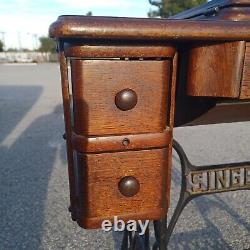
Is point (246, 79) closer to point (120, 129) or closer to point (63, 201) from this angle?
point (120, 129)

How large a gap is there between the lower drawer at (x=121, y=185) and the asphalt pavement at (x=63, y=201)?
43.9 inches

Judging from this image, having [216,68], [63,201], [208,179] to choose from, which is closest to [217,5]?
[216,68]

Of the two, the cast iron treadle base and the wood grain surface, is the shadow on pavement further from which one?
the wood grain surface

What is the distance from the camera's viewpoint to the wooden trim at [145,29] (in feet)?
1.72

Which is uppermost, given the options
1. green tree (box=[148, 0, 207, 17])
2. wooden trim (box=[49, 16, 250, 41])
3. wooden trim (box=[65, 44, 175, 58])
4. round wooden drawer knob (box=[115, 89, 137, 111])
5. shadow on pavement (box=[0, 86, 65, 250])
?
green tree (box=[148, 0, 207, 17])

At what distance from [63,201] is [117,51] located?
5.85 feet

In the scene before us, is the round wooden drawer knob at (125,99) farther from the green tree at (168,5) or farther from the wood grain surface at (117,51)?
the green tree at (168,5)

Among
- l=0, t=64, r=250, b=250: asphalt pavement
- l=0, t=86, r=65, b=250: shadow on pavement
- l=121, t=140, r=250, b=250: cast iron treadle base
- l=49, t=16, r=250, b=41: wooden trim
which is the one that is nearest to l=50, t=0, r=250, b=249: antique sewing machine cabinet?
l=49, t=16, r=250, b=41: wooden trim

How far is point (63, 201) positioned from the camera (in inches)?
86.5

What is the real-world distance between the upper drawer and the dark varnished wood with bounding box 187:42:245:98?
0.06 metres

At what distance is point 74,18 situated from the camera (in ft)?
1.74

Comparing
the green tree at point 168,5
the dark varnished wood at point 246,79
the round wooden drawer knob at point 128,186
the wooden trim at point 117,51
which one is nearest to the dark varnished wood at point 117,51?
the wooden trim at point 117,51

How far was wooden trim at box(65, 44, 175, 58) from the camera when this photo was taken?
565 mm

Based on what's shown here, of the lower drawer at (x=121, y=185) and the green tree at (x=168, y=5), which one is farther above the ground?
the green tree at (x=168, y=5)
